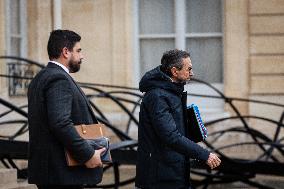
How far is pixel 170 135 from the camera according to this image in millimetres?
4656

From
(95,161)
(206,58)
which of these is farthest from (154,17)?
(95,161)

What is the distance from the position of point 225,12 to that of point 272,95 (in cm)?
117

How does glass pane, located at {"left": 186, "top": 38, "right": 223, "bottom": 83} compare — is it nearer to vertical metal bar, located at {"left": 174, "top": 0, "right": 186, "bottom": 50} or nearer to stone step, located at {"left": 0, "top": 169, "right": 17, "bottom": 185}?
vertical metal bar, located at {"left": 174, "top": 0, "right": 186, "bottom": 50}

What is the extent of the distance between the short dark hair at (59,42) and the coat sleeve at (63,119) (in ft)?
0.53

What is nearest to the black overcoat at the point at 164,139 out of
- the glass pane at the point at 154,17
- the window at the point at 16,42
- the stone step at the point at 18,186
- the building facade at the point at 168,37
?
the stone step at the point at 18,186

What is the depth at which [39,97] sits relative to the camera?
445 centimetres

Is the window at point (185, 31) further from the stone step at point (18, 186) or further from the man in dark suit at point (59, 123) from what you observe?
the man in dark suit at point (59, 123)

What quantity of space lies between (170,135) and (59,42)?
739 millimetres

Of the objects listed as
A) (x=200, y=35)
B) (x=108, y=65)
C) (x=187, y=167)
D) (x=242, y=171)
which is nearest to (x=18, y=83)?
(x=108, y=65)

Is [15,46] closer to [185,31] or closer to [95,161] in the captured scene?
[185,31]

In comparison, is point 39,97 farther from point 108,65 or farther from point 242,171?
point 108,65

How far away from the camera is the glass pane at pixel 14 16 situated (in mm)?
10906

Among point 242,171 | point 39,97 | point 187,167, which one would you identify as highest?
point 39,97

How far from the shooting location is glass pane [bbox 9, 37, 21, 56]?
35.8 ft
